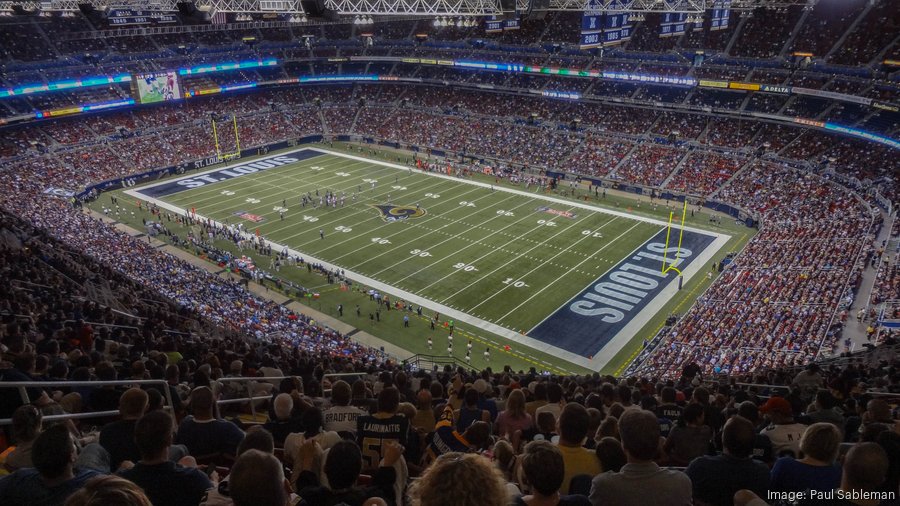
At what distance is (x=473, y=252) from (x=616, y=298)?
10168mm

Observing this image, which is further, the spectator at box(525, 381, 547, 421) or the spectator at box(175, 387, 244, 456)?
the spectator at box(525, 381, 547, 421)

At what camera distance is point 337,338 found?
28.2 metres

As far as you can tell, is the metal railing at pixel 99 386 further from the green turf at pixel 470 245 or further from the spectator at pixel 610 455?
the green turf at pixel 470 245

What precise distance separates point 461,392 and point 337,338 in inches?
745

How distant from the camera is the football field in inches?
1244

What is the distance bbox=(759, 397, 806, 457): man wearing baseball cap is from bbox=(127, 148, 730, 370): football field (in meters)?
20.8

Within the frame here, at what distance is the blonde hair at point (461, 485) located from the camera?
9.39ft

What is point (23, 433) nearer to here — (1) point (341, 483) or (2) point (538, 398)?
(1) point (341, 483)

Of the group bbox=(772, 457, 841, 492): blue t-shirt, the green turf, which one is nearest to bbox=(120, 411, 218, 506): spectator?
bbox=(772, 457, 841, 492): blue t-shirt

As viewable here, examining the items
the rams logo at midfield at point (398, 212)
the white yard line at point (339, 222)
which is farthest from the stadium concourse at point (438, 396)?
the rams logo at midfield at point (398, 212)

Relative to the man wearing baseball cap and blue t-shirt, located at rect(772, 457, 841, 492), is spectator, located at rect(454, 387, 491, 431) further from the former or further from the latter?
blue t-shirt, located at rect(772, 457, 841, 492)

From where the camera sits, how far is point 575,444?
4.98 metres

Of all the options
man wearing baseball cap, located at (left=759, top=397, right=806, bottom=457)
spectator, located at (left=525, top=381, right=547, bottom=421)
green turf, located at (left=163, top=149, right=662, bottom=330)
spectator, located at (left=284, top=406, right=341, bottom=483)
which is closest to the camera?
spectator, located at (left=284, top=406, right=341, bottom=483)

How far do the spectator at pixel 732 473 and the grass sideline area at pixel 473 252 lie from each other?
2251cm
